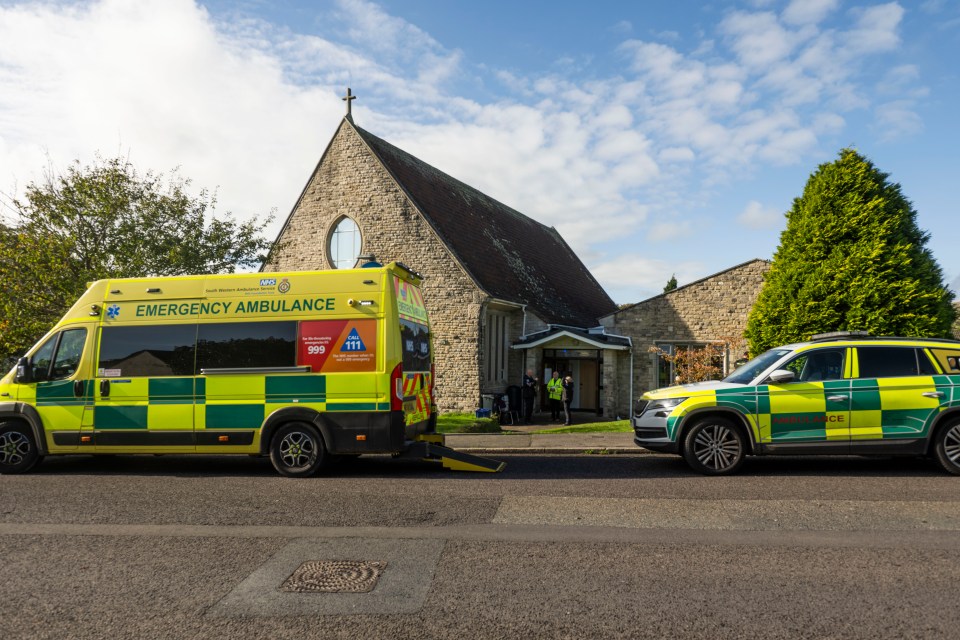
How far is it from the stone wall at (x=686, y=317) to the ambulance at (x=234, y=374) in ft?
41.1

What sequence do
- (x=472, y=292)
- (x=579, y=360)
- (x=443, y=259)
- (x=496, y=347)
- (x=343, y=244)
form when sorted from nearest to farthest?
(x=472, y=292)
(x=443, y=259)
(x=496, y=347)
(x=343, y=244)
(x=579, y=360)

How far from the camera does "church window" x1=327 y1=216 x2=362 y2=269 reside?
24016 millimetres

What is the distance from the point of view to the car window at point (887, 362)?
9.07m

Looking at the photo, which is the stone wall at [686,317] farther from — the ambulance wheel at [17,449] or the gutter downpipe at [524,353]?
the ambulance wheel at [17,449]

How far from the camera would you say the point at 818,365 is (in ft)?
30.2

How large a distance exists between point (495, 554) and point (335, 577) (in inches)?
49.2

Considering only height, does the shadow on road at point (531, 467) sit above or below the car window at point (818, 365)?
below

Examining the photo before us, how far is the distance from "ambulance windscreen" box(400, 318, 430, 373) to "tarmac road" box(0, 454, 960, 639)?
1607 mm

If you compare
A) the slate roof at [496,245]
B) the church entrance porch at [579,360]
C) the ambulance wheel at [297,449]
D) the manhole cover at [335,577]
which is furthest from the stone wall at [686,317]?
the manhole cover at [335,577]

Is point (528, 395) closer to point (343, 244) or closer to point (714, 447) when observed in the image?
point (343, 244)

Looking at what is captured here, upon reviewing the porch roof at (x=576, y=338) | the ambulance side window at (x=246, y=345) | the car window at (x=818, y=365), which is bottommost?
the car window at (x=818, y=365)

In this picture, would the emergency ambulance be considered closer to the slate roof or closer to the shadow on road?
the shadow on road

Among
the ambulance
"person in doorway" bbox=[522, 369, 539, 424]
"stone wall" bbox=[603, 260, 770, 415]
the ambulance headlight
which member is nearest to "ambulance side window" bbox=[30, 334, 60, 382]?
the ambulance

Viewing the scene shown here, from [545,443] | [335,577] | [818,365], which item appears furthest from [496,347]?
[335,577]
